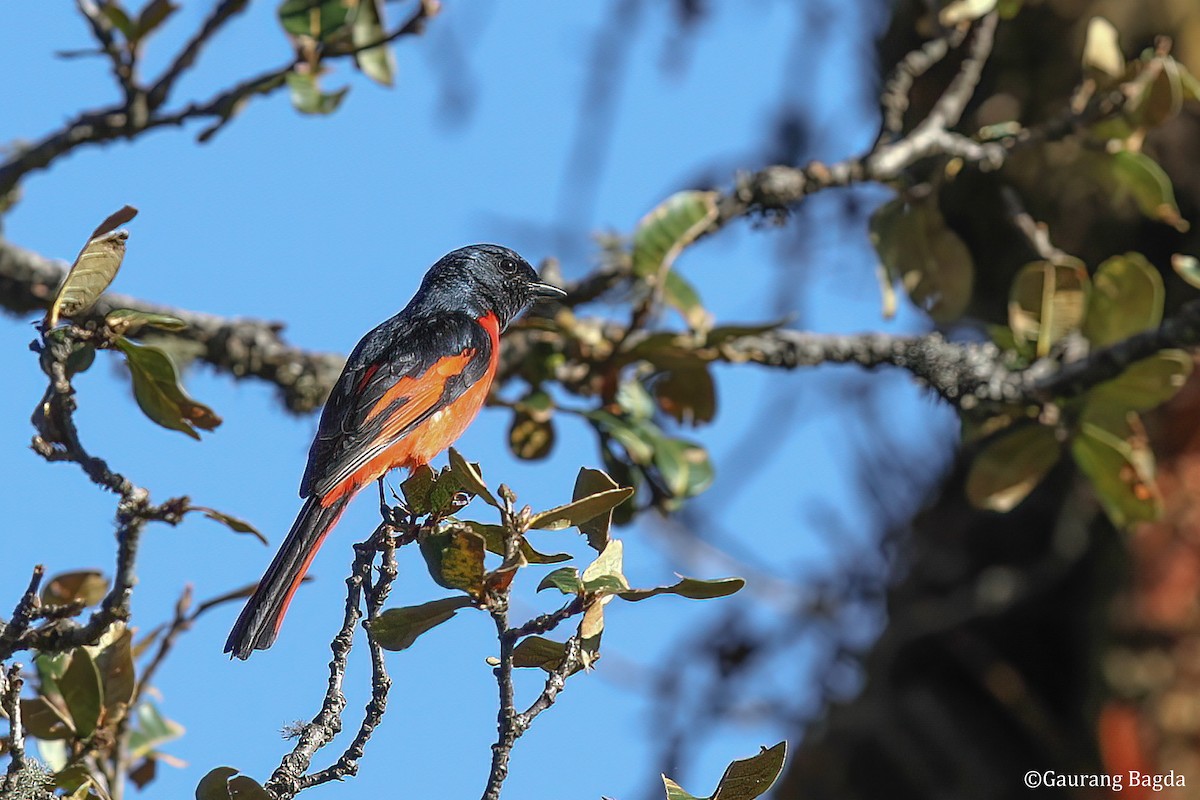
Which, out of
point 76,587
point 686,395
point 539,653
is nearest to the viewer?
point 539,653

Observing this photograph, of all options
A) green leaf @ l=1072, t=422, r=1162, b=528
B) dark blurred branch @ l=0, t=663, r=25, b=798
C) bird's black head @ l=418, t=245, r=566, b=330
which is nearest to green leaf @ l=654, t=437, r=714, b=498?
bird's black head @ l=418, t=245, r=566, b=330

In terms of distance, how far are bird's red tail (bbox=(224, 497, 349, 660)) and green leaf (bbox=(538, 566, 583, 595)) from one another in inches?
39.5

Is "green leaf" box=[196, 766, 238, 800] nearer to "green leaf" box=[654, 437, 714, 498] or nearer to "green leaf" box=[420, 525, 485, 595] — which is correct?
"green leaf" box=[420, 525, 485, 595]

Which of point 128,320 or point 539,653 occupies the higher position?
point 128,320

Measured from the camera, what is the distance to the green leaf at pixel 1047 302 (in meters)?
3.73

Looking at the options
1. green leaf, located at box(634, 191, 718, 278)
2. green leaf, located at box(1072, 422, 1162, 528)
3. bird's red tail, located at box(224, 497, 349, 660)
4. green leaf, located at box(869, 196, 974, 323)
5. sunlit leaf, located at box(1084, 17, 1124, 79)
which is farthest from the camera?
green leaf, located at box(869, 196, 974, 323)

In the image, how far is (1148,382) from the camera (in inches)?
133

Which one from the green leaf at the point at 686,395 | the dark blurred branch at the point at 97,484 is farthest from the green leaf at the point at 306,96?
the dark blurred branch at the point at 97,484

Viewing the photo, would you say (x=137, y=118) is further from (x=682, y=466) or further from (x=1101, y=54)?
(x=1101, y=54)

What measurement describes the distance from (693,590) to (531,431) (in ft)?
6.60

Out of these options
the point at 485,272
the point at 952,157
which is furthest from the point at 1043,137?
the point at 485,272

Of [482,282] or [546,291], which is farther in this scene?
[482,282]

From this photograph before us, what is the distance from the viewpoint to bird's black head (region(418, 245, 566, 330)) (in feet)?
15.2

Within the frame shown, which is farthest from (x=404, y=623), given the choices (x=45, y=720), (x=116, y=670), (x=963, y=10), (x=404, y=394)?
(x=963, y=10)
